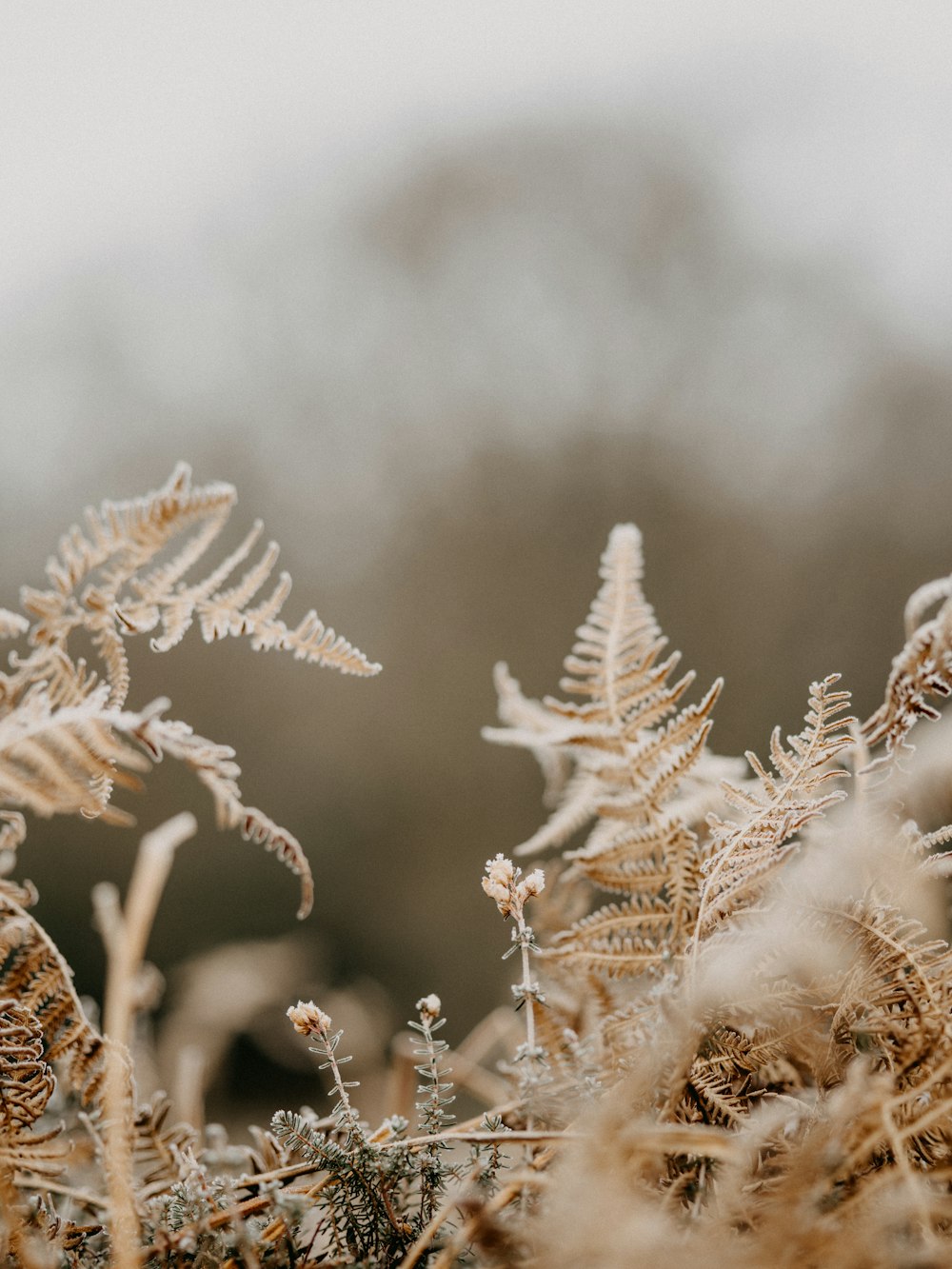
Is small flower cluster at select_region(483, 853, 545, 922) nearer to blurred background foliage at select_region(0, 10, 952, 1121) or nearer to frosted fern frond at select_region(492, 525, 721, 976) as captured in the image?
frosted fern frond at select_region(492, 525, 721, 976)

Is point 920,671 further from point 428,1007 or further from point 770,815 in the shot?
point 428,1007

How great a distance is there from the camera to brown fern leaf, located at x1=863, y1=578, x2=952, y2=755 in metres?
0.23

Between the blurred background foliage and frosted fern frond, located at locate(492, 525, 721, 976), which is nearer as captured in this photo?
frosted fern frond, located at locate(492, 525, 721, 976)

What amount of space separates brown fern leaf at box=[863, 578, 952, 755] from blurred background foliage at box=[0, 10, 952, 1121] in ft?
2.75

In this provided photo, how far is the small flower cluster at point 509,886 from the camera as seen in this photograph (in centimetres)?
27

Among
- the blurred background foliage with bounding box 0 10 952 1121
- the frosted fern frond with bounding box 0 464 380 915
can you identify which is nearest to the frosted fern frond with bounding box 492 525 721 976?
the frosted fern frond with bounding box 0 464 380 915

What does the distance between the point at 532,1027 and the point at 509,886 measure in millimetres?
44

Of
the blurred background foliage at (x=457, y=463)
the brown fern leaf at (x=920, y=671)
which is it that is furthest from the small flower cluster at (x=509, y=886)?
the blurred background foliage at (x=457, y=463)

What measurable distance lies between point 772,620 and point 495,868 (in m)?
1.04

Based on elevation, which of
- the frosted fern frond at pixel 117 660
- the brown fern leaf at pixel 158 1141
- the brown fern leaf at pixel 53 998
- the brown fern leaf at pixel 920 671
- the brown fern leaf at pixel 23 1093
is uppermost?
the brown fern leaf at pixel 920 671

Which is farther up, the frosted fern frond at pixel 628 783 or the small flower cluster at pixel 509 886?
the frosted fern frond at pixel 628 783

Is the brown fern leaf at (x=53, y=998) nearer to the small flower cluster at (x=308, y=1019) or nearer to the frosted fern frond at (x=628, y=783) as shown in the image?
the small flower cluster at (x=308, y=1019)

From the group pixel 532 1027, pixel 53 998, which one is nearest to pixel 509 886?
pixel 532 1027

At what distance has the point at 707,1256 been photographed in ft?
0.55
